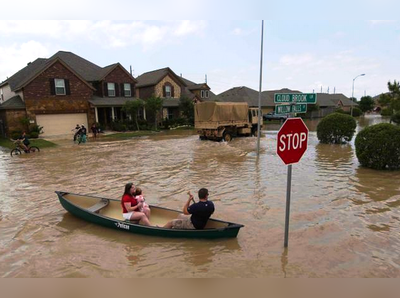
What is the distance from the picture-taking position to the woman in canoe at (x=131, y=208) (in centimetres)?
681

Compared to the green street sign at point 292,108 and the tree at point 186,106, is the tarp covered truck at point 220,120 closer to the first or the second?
the tree at point 186,106

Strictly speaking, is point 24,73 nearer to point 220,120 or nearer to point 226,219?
point 220,120

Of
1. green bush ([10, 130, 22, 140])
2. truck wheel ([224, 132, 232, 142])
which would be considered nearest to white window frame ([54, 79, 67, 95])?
green bush ([10, 130, 22, 140])

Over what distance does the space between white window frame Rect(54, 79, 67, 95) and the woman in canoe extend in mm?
25205

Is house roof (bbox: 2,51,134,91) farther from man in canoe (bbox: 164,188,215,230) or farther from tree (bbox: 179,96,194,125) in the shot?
man in canoe (bbox: 164,188,215,230)

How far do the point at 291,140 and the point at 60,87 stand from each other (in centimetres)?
2822

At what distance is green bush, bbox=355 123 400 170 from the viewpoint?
40.2 feet

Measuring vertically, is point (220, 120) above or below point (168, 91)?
below

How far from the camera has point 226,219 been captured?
7.82 meters

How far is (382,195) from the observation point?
9.32m

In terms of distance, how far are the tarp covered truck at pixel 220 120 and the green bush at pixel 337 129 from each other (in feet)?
23.2

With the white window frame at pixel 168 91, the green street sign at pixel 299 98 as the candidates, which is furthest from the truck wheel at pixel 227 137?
the green street sign at pixel 299 98

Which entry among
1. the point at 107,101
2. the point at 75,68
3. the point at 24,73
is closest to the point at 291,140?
the point at 107,101

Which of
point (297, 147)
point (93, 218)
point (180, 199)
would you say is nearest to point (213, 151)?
point (180, 199)
